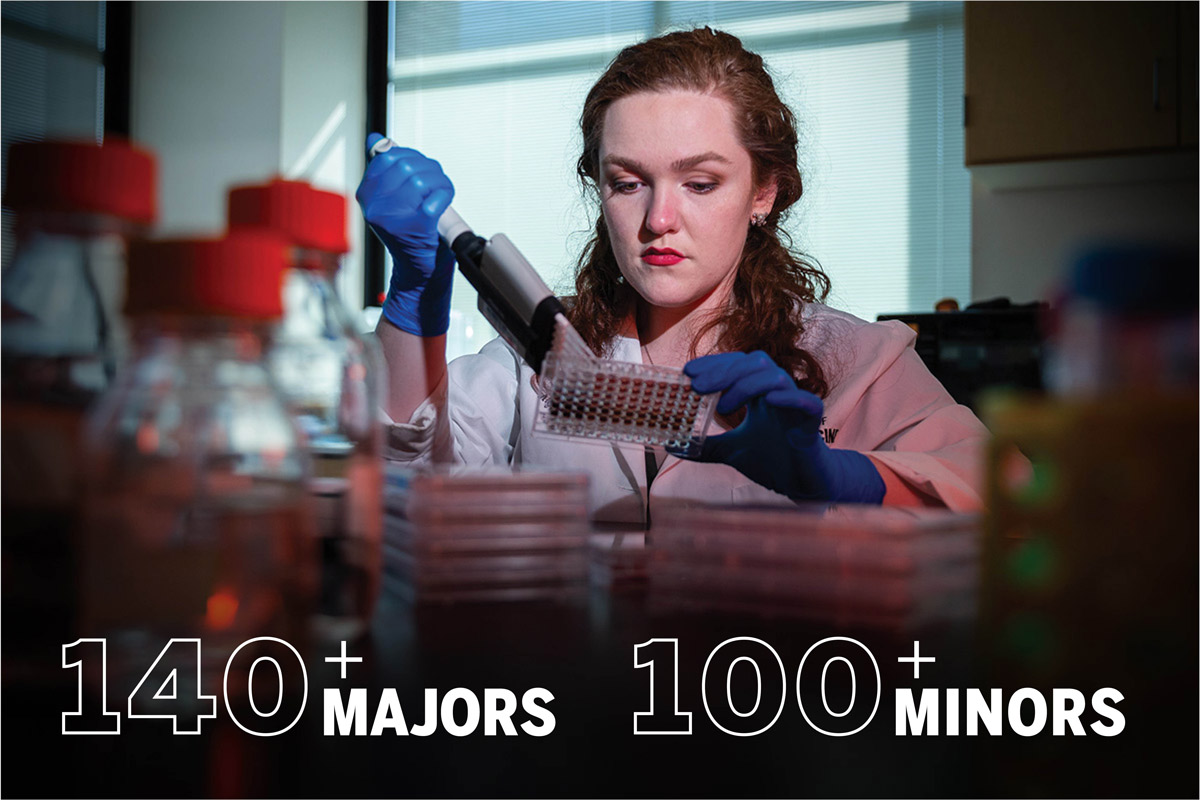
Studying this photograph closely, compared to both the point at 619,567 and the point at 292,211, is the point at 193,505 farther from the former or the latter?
the point at 619,567

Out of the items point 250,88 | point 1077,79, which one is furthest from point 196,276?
point 250,88

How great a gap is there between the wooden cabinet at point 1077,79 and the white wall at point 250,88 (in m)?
2.33

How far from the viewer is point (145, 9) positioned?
395 centimetres

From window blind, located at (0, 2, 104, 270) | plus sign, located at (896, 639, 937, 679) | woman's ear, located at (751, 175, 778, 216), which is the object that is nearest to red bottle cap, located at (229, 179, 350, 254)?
plus sign, located at (896, 639, 937, 679)

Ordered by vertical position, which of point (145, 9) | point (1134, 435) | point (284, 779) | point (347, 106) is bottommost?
point (284, 779)

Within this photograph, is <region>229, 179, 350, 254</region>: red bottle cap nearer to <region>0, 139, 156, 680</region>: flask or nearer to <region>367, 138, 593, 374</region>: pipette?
<region>0, 139, 156, 680</region>: flask

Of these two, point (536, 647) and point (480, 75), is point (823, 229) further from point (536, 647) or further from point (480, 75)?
point (536, 647)

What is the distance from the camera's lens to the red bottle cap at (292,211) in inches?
16.4

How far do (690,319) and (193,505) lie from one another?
122cm

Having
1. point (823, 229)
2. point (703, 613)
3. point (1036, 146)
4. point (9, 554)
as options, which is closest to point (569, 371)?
point (703, 613)

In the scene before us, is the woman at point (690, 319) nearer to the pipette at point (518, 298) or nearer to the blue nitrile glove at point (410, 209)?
the blue nitrile glove at point (410, 209)

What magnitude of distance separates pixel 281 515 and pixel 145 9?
14.2 feet

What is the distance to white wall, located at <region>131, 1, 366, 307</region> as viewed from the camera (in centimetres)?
369

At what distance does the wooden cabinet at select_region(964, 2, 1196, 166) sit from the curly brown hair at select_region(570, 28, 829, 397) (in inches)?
58.9
